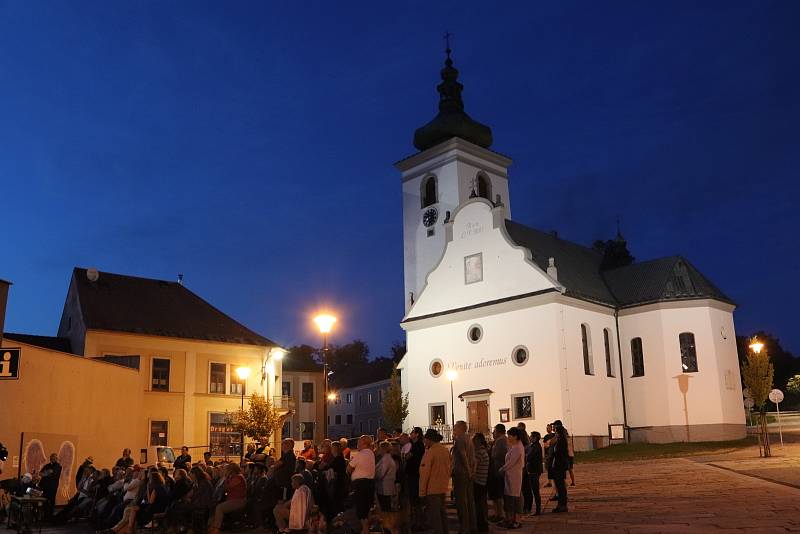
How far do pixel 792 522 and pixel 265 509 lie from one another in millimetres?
8557

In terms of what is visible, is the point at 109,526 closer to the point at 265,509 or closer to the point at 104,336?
the point at 265,509

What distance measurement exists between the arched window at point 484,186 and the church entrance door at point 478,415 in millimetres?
18698

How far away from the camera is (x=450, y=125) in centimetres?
5131

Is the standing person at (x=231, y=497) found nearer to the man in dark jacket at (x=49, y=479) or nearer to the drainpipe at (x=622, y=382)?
the man in dark jacket at (x=49, y=479)

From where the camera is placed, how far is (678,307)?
3741 centimetres

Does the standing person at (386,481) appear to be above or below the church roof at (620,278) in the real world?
below

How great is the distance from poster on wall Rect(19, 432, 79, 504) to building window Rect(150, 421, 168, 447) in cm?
1330

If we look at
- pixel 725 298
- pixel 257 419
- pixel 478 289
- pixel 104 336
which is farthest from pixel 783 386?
pixel 104 336

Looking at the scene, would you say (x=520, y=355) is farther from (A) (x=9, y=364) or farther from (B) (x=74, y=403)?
(A) (x=9, y=364)

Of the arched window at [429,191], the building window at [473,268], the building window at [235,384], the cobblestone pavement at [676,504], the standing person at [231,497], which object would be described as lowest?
the cobblestone pavement at [676,504]

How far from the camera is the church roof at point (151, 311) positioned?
35.5m

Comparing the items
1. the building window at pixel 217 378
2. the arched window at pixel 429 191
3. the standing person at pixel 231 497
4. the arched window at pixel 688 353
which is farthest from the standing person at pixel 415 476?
the arched window at pixel 429 191

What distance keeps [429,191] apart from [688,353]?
20536mm

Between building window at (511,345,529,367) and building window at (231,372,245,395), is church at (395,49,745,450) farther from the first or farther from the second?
building window at (231,372,245,395)
